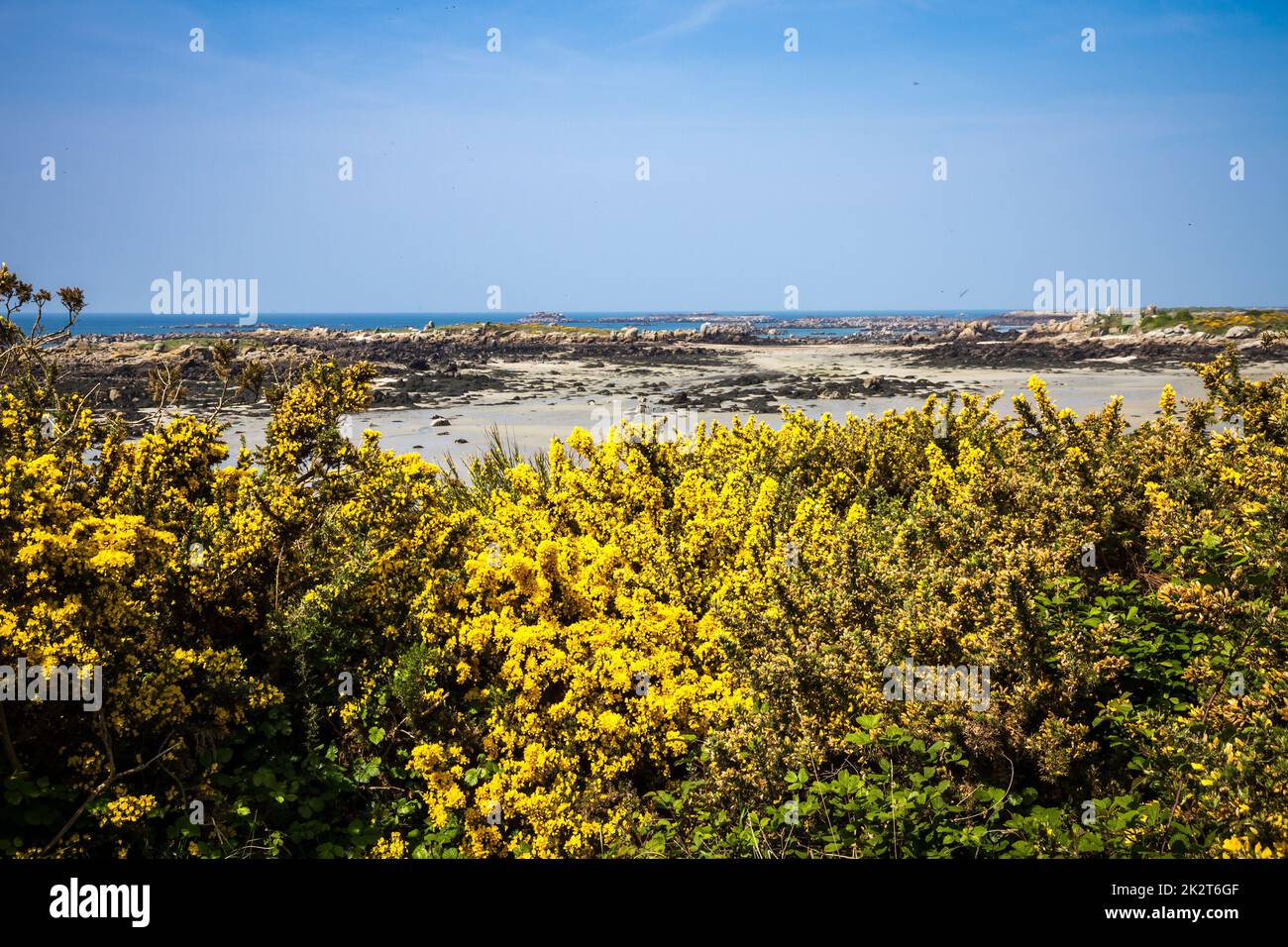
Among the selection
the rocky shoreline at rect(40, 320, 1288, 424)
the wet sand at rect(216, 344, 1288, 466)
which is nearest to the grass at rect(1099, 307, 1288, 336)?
the rocky shoreline at rect(40, 320, 1288, 424)

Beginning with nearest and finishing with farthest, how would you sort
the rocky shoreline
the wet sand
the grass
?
the wet sand < the rocky shoreline < the grass

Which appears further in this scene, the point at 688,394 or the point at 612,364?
the point at 612,364

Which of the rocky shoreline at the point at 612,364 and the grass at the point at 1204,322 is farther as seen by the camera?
the grass at the point at 1204,322

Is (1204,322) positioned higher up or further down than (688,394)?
higher up

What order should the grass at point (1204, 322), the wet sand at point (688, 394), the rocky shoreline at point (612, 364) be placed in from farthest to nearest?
1. the grass at point (1204, 322)
2. the rocky shoreline at point (612, 364)
3. the wet sand at point (688, 394)

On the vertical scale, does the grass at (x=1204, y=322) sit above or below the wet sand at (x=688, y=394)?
above

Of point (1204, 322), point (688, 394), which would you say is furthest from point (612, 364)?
point (1204, 322)

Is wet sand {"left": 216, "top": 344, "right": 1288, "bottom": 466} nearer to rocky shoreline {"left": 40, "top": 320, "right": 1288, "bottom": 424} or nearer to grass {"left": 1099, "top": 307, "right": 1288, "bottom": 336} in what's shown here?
rocky shoreline {"left": 40, "top": 320, "right": 1288, "bottom": 424}

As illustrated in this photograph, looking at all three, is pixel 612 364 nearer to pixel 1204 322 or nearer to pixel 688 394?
pixel 688 394

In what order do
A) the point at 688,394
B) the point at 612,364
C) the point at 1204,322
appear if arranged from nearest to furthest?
1. the point at 688,394
2. the point at 612,364
3. the point at 1204,322

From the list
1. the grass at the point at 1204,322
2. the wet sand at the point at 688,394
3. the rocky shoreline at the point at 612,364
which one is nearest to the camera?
the wet sand at the point at 688,394

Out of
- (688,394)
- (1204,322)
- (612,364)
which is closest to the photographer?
(688,394)

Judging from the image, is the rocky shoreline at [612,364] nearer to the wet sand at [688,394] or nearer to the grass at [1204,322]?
the wet sand at [688,394]

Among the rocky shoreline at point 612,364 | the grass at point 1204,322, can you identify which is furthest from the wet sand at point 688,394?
the grass at point 1204,322
